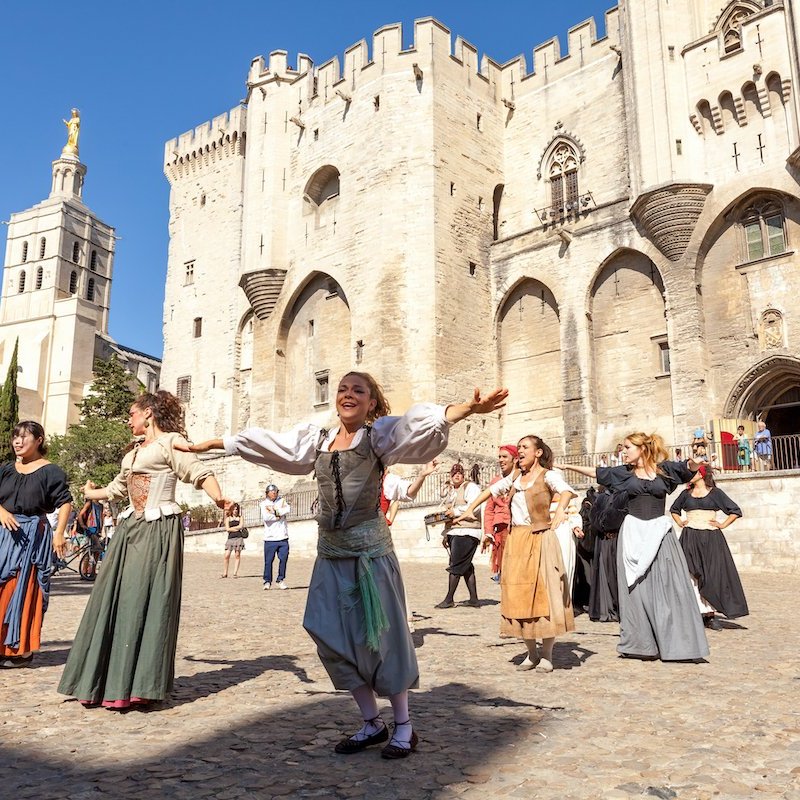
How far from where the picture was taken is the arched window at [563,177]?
1065 inches

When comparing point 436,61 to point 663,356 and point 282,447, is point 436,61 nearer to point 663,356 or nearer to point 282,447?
point 663,356

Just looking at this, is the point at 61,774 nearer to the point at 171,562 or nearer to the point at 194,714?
the point at 194,714

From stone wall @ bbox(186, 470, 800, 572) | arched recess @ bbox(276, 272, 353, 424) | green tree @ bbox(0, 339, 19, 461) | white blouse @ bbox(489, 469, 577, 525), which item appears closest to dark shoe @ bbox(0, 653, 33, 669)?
white blouse @ bbox(489, 469, 577, 525)

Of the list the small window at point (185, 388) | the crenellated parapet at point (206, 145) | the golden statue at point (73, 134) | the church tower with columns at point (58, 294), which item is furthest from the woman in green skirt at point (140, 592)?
the golden statue at point (73, 134)

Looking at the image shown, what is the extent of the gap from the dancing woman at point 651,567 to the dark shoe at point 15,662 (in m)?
4.47

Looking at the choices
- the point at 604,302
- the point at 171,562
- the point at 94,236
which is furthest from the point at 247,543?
the point at 94,236

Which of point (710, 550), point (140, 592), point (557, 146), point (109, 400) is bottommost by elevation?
point (140, 592)

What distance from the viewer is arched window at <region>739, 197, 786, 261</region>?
21.8 metres

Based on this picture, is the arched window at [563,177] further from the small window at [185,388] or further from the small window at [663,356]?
the small window at [185,388]

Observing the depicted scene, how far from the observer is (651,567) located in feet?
21.2

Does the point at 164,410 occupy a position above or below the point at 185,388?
below

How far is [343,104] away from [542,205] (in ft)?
28.3

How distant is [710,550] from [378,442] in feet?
19.6

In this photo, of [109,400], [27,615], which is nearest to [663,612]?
[27,615]
